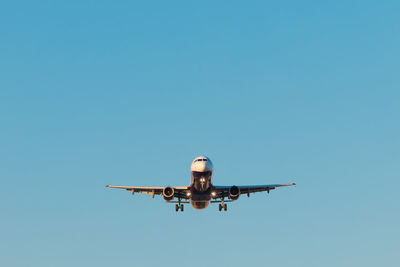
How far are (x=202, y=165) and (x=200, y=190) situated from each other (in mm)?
3586

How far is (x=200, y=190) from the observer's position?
2881 inches

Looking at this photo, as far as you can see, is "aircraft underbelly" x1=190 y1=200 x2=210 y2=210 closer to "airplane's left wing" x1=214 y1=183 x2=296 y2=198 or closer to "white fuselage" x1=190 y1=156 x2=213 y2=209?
"white fuselage" x1=190 y1=156 x2=213 y2=209

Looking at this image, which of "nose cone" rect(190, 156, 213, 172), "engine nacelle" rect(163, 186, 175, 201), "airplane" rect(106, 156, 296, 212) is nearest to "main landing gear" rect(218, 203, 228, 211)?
"airplane" rect(106, 156, 296, 212)

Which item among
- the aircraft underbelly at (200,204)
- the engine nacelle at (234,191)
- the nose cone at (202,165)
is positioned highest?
the nose cone at (202,165)

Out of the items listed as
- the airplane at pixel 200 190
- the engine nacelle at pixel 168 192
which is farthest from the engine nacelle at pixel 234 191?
the engine nacelle at pixel 168 192

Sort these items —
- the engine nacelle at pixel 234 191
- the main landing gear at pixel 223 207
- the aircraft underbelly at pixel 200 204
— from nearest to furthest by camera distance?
the engine nacelle at pixel 234 191 < the aircraft underbelly at pixel 200 204 < the main landing gear at pixel 223 207

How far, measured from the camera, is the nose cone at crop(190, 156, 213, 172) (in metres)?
71.4

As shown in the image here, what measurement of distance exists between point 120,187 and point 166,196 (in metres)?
8.06

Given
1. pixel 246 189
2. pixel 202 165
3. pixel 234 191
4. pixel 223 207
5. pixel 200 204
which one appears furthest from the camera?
pixel 246 189

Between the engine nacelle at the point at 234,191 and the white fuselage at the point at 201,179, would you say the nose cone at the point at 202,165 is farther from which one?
the engine nacelle at the point at 234,191

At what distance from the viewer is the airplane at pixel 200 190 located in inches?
2835

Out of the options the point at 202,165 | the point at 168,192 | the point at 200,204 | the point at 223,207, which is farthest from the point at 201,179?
the point at 223,207

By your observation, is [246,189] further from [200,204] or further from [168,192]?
[168,192]

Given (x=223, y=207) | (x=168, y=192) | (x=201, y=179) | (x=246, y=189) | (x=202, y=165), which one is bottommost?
(x=168, y=192)
